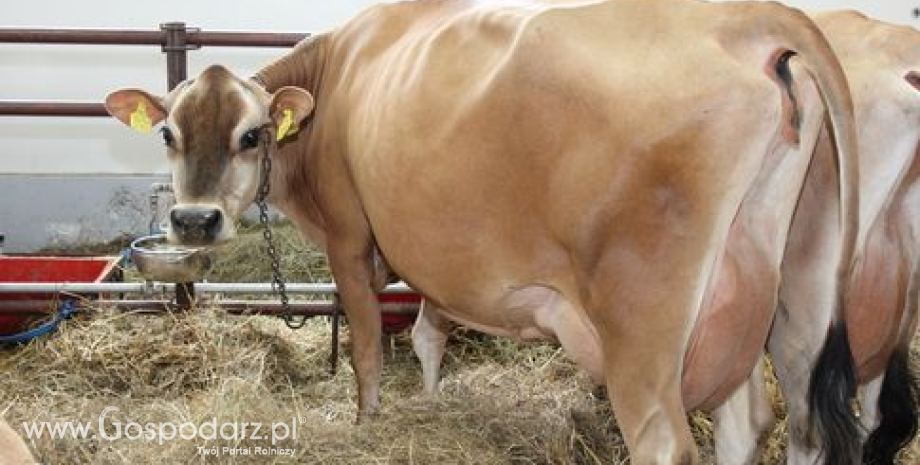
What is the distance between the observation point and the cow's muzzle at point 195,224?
395 centimetres

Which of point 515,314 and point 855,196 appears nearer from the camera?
point 855,196

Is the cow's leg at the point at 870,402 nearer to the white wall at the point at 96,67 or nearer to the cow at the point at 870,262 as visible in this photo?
the cow at the point at 870,262

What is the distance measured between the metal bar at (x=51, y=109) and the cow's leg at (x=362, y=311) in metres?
1.95

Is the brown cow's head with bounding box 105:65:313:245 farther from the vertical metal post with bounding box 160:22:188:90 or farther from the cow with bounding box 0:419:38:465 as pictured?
the vertical metal post with bounding box 160:22:188:90

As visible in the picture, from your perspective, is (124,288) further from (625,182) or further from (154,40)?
(625,182)

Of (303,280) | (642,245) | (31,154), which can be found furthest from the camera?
(31,154)

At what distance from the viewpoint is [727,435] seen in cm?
376

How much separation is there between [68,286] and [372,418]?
1880 millimetres

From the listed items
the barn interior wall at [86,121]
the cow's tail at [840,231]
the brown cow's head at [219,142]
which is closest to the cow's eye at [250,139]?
the brown cow's head at [219,142]

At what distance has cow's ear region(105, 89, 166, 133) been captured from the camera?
4.36 meters

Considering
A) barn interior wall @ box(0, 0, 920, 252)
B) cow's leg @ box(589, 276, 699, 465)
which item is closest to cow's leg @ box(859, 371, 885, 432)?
cow's leg @ box(589, 276, 699, 465)

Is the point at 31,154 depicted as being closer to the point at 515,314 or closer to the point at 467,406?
the point at 467,406

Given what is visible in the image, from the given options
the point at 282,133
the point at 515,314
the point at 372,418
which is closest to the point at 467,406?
the point at 372,418

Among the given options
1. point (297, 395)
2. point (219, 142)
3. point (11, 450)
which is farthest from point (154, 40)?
point (11, 450)
